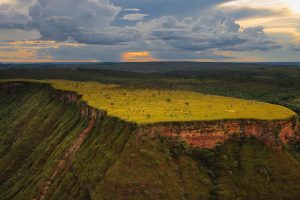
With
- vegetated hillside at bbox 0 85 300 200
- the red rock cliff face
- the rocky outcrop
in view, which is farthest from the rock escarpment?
vegetated hillside at bbox 0 85 300 200

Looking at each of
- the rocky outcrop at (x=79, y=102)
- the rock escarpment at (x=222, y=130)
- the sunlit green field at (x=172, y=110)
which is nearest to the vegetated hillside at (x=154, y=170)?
the rock escarpment at (x=222, y=130)

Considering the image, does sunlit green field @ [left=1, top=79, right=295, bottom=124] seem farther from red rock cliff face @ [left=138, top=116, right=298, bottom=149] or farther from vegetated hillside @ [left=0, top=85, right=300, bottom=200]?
vegetated hillside @ [left=0, top=85, right=300, bottom=200]

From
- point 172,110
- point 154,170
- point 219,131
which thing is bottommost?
point 154,170

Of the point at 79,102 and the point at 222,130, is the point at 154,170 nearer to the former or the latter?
the point at 222,130

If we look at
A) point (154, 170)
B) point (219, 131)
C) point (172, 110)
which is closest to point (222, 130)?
point (219, 131)

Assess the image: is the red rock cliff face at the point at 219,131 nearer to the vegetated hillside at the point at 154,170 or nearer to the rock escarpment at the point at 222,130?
the rock escarpment at the point at 222,130

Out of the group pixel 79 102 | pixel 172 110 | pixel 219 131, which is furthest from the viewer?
pixel 79 102

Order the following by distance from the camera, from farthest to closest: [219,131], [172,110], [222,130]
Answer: [172,110] < [222,130] < [219,131]

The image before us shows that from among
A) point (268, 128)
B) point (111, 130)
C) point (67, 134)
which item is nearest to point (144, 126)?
point (111, 130)
